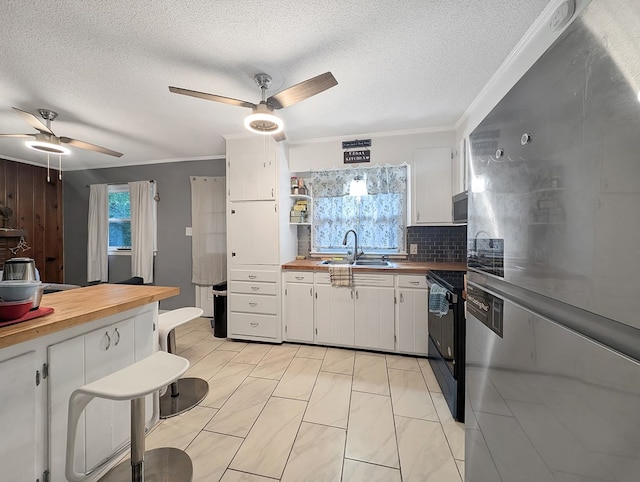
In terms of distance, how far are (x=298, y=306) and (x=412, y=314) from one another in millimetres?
1253

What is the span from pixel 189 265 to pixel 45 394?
309 cm

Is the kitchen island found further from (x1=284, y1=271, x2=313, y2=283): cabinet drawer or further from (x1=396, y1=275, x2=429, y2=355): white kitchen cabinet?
(x1=396, y1=275, x2=429, y2=355): white kitchen cabinet

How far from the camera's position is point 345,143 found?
3.08 meters

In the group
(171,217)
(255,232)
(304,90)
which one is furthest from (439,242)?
(171,217)

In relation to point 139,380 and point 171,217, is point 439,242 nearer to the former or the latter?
point 139,380

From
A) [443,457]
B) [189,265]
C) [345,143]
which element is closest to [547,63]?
[443,457]

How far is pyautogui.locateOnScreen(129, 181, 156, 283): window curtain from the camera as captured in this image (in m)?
4.03

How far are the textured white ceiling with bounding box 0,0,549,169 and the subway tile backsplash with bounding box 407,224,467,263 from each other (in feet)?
4.14

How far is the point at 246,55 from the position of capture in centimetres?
170

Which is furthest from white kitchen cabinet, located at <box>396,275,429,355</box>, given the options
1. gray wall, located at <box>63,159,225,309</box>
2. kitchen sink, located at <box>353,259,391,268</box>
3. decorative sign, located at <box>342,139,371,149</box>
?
gray wall, located at <box>63,159,225,309</box>

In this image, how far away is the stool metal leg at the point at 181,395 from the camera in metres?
1.87

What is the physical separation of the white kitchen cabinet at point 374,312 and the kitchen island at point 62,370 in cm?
189

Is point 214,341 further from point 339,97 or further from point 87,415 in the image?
point 339,97

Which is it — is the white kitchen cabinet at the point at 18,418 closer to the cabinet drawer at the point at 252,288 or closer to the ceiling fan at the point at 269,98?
the ceiling fan at the point at 269,98
